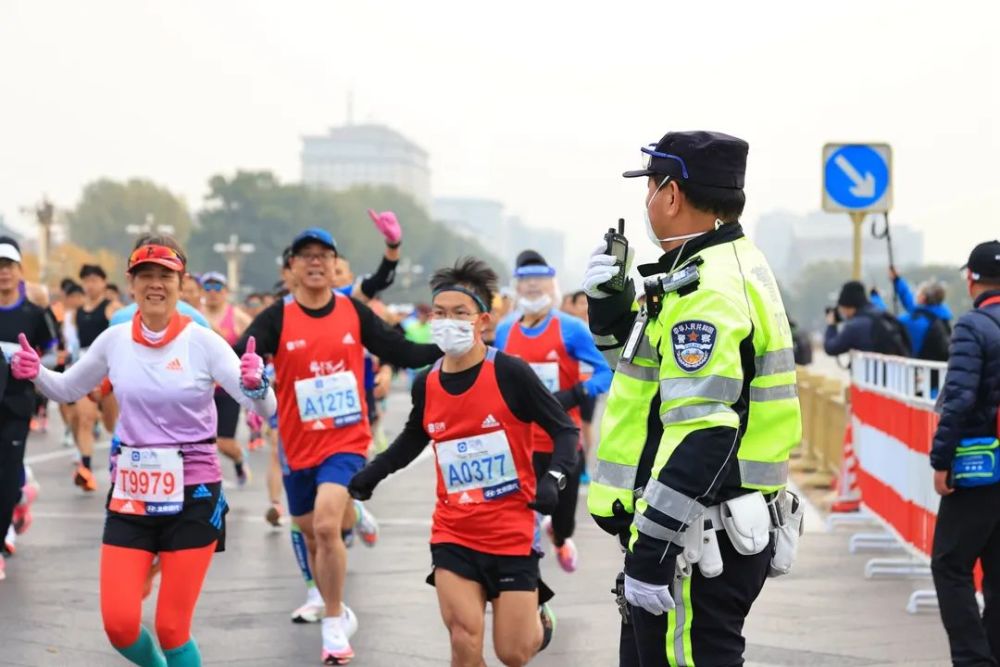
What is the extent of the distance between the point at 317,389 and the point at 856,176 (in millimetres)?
7090

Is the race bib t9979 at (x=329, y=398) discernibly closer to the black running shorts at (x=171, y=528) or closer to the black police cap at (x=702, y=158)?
the black running shorts at (x=171, y=528)

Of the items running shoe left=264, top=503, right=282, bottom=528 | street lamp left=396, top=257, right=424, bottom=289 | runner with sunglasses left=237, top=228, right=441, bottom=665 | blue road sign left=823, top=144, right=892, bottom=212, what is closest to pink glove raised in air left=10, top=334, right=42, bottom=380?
runner with sunglasses left=237, top=228, right=441, bottom=665

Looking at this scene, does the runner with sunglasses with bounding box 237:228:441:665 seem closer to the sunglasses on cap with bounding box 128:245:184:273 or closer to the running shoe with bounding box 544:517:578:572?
the sunglasses on cap with bounding box 128:245:184:273

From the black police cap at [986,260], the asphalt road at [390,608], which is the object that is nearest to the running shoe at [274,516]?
the asphalt road at [390,608]

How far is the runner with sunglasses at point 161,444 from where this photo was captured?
233 inches

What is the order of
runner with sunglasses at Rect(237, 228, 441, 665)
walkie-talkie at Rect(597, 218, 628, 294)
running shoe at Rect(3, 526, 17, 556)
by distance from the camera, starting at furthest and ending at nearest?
1. running shoe at Rect(3, 526, 17, 556)
2. runner with sunglasses at Rect(237, 228, 441, 665)
3. walkie-talkie at Rect(597, 218, 628, 294)

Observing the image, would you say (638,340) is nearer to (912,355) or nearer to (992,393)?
(992,393)

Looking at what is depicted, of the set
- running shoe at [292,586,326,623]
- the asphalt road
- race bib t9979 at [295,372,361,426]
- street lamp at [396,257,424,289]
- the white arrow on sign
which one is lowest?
the asphalt road

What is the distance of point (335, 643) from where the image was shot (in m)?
7.39

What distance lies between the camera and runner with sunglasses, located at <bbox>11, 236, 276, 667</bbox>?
5.92 m

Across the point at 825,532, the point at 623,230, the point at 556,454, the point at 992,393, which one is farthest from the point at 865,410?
the point at 623,230

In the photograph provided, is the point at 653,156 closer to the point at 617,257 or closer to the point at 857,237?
the point at 617,257

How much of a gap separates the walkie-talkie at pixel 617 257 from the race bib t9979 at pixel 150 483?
7.81 feet

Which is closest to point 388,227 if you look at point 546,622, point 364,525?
point 364,525
